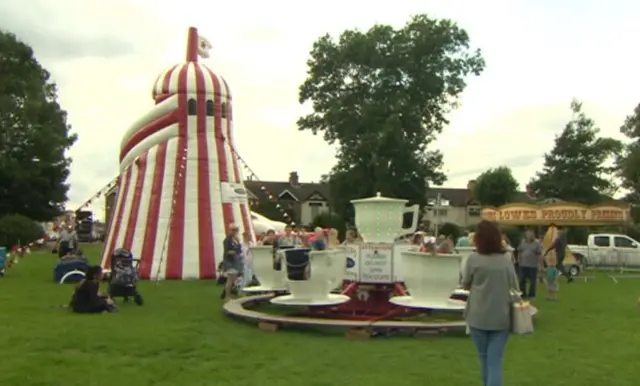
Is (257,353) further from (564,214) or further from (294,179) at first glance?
(294,179)

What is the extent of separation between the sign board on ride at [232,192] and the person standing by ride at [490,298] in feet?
46.5

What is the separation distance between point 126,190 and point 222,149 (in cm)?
275

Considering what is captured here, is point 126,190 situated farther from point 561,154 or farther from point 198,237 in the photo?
point 561,154

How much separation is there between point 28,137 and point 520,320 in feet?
132

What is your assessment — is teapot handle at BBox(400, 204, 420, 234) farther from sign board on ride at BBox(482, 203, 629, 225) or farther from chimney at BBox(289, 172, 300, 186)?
chimney at BBox(289, 172, 300, 186)

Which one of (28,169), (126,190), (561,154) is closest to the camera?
(126,190)

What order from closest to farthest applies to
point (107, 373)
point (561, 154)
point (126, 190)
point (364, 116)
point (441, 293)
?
point (107, 373) < point (441, 293) < point (126, 190) < point (364, 116) < point (561, 154)

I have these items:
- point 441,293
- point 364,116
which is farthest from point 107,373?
point 364,116

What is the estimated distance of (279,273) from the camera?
13.3 m

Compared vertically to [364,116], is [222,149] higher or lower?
lower

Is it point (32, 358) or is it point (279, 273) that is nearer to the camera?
point (32, 358)

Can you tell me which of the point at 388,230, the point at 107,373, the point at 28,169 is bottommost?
the point at 107,373

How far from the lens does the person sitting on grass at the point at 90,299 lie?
38.3 ft

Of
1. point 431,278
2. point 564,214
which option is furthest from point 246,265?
point 564,214
